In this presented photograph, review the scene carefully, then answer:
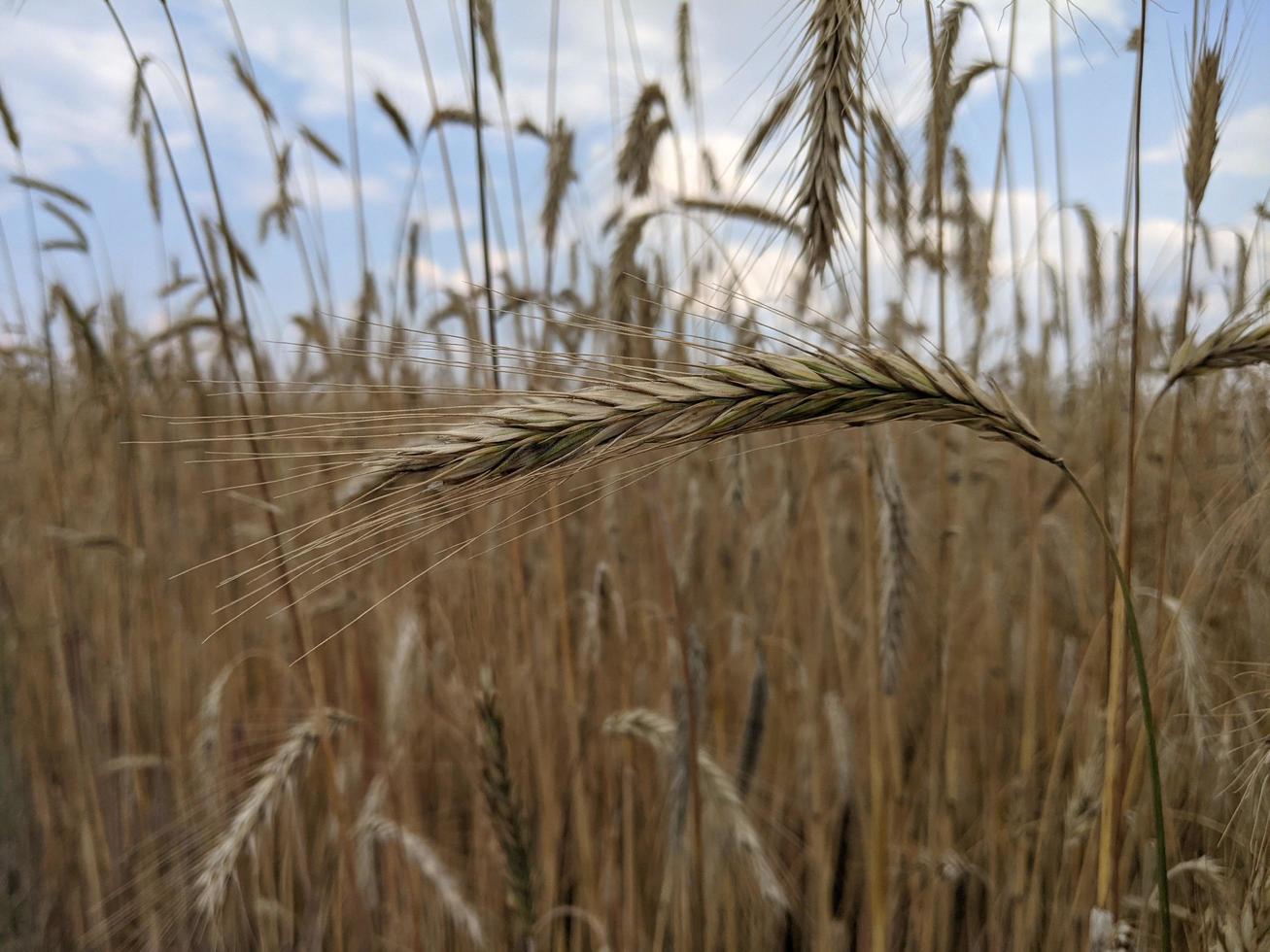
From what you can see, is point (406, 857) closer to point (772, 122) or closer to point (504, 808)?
point (504, 808)

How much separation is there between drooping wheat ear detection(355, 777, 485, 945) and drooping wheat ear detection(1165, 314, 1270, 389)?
1.46 meters

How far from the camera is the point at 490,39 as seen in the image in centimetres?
162

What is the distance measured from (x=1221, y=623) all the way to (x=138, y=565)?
8.56 ft

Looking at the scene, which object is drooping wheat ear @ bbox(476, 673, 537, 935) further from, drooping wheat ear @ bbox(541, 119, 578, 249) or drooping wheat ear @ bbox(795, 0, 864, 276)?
drooping wheat ear @ bbox(541, 119, 578, 249)

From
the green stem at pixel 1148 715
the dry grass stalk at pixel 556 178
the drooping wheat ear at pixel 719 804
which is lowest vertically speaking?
the drooping wheat ear at pixel 719 804

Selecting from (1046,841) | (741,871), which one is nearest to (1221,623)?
(1046,841)

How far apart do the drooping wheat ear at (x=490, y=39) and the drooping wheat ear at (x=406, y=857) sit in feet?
4.99

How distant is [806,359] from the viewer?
2.35 feet

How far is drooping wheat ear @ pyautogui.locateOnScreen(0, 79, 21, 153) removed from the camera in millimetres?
2051

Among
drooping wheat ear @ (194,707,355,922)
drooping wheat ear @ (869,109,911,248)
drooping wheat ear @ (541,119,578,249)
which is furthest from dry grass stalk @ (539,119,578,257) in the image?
drooping wheat ear @ (194,707,355,922)

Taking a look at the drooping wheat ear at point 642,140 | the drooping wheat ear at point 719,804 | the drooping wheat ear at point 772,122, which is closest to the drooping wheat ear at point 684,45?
the drooping wheat ear at point 642,140

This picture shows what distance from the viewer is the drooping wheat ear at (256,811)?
4.29 feet

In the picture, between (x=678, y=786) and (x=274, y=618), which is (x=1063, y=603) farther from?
(x=274, y=618)

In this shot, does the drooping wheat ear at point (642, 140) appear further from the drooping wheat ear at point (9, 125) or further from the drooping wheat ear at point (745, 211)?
the drooping wheat ear at point (9, 125)
